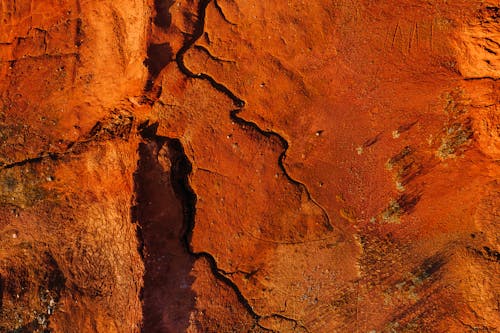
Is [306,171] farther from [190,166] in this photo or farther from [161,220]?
[161,220]

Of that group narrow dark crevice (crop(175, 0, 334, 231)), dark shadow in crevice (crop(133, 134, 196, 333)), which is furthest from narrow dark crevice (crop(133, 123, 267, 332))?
narrow dark crevice (crop(175, 0, 334, 231))

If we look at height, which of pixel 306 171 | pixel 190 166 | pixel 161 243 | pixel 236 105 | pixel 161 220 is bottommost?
pixel 161 243

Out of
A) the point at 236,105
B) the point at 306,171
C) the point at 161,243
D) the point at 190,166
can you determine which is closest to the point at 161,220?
the point at 161,243

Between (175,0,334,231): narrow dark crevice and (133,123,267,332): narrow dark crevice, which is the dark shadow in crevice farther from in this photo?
(175,0,334,231): narrow dark crevice

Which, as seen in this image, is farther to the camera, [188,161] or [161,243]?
[188,161]

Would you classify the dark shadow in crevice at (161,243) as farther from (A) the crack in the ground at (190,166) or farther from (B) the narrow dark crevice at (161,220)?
(A) the crack in the ground at (190,166)

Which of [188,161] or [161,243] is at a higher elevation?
[188,161]
